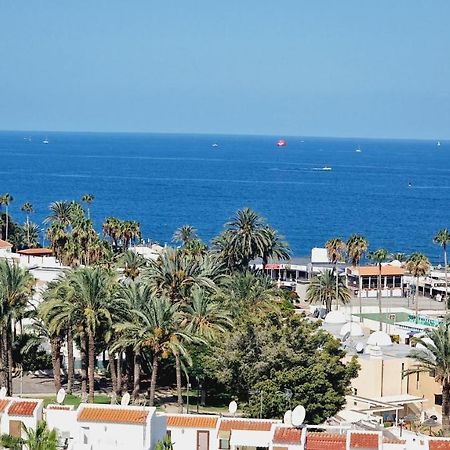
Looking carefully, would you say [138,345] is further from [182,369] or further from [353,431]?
[353,431]

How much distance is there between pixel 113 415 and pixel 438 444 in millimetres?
10148

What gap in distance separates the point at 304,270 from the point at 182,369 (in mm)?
58419

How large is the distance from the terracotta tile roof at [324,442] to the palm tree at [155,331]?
1184cm

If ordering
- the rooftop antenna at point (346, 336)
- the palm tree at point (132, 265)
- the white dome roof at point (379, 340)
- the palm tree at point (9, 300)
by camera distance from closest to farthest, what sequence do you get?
the palm tree at point (9, 300) < the white dome roof at point (379, 340) < the rooftop antenna at point (346, 336) < the palm tree at point (132, 265)

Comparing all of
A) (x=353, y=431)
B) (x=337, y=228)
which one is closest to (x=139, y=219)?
(x=337, y=228)

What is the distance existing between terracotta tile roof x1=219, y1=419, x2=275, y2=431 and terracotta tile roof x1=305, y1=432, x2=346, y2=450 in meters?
1.91

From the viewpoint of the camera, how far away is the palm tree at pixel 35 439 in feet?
105

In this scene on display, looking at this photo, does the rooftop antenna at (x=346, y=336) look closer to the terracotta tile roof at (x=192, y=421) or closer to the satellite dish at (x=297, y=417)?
the terracotta tile roof at (x=192, y=421)

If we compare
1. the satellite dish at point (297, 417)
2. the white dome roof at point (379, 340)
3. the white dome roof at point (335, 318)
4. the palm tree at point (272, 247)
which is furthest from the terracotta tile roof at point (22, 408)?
the palm tree at point (272, 247)

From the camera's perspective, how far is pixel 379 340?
57594 mm

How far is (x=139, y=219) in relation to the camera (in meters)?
194

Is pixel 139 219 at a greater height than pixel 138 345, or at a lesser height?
greater

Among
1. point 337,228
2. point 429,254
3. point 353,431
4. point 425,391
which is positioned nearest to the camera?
point 353,431

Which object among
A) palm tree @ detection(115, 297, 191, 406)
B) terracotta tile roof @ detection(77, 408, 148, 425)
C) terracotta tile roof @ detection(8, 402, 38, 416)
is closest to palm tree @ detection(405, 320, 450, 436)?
palm tree @ detection(115, 297, 191, 406)
